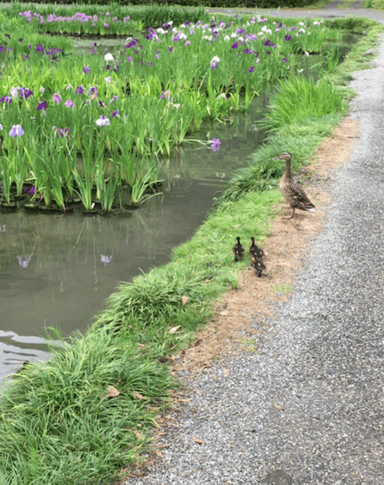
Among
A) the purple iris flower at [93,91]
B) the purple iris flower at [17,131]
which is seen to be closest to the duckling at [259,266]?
the purple iris flower at [17,131]

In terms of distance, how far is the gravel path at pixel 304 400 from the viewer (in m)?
2.59

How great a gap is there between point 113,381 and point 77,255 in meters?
2.01

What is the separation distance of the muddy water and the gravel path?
1.18 m

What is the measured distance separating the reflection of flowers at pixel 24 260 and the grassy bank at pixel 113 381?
0.95 m

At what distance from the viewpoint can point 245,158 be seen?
7.49 m

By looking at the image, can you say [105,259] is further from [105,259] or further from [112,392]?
[112,392]

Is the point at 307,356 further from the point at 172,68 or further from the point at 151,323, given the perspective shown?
the point at 172,68

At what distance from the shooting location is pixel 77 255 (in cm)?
489

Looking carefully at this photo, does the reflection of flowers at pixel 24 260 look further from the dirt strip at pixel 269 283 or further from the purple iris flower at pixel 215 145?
the purple iris flower at pixel 215 145

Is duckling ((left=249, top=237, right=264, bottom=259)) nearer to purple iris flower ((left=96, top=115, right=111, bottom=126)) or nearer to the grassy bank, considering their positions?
the grassy bank

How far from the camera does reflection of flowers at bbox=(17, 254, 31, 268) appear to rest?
4710 mm

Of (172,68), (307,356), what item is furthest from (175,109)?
(307,356)

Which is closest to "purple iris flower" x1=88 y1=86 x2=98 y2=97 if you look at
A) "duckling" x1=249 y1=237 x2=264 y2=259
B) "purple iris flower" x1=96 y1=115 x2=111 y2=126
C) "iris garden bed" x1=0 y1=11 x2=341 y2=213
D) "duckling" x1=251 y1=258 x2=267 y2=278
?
"iris garden bed" x1=0 y1=11 x2=341 y2=213

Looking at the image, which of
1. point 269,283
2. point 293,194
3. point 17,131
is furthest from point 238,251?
point 17,131
